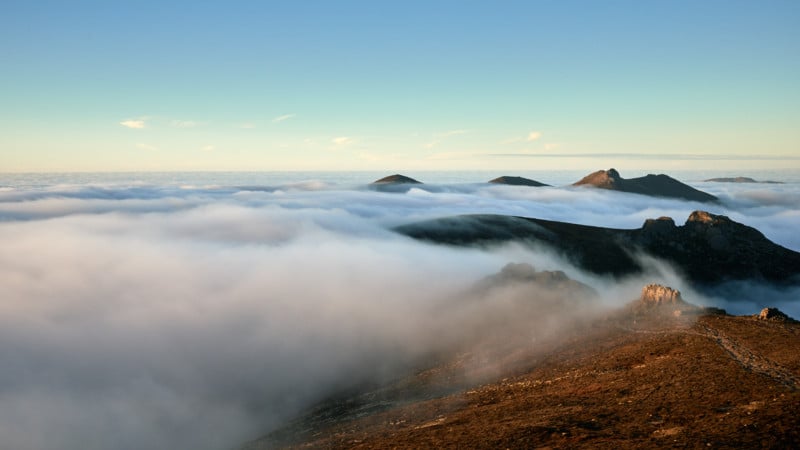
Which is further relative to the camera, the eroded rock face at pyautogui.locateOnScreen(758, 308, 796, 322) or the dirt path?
the eroded rock face at pyautogui.locateOnScreen(758, 308, 796, 322)

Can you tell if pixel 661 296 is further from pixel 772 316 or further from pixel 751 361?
pixel 751 361

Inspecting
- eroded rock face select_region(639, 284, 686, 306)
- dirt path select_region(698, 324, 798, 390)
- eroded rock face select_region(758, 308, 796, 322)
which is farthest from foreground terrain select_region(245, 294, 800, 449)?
eroded rock face select_region(639, 284, 686, 306)

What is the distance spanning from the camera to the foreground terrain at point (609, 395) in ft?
102

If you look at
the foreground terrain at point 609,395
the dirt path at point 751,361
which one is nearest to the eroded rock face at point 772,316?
the foreground terrain at point 609,395

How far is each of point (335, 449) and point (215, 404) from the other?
101051 mm

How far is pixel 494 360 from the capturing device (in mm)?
72438

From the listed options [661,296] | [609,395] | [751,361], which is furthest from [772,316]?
[609,395]

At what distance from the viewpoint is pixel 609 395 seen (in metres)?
41.0

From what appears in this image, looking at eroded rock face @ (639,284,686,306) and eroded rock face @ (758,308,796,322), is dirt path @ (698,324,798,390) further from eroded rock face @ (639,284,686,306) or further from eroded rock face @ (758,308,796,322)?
eroded rock face @ (639,284,686,306)

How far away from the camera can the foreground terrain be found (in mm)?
31000

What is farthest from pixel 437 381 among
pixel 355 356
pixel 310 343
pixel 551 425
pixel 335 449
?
pixel 310 343

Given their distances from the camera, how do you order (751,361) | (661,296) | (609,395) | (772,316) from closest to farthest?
(609,395)
(751,361)
(772,316)
(661,296)

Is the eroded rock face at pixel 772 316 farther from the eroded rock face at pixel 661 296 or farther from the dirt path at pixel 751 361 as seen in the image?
the eroded rock face at pixel 661 296

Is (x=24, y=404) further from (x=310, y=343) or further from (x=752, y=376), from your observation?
(x=752, y=376)
